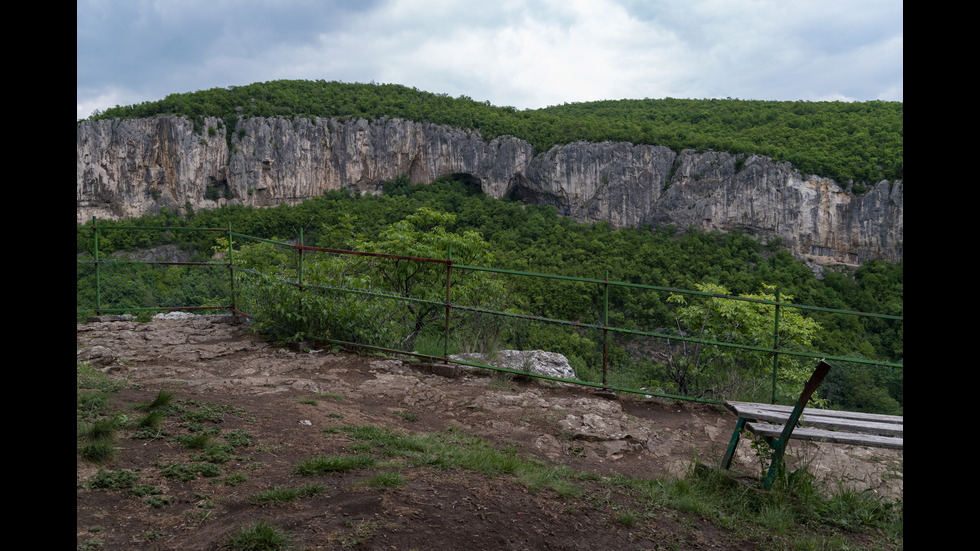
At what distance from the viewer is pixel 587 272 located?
34.3 m

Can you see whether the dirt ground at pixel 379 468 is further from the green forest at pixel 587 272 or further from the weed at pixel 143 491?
the green forest at pixel 587 272

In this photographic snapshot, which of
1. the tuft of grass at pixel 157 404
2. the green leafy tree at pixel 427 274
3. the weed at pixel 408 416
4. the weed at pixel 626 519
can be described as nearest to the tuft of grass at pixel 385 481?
the weed at pixel 626 519

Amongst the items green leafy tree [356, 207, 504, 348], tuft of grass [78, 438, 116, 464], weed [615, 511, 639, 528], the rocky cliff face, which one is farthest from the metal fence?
the rocky cliff face

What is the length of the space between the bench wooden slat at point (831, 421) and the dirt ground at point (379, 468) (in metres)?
0.39

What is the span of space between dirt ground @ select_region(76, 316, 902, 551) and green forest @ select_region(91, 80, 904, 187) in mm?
48279

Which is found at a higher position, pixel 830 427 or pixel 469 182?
pixel 469 182

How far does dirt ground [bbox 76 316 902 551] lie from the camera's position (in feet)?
7.95

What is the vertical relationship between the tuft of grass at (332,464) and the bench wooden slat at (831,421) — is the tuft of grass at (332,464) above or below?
below

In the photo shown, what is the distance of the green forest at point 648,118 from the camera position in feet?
155

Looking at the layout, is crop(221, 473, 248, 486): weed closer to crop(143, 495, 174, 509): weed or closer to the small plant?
crop(143, 495, 174, 509): weed

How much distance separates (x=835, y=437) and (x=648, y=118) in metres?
67.2

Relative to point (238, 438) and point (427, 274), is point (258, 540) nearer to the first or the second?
point (238, 438)

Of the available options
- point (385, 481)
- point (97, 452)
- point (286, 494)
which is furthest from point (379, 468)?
point (97, 452)

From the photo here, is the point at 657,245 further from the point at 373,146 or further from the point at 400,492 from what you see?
the point at 400,492
